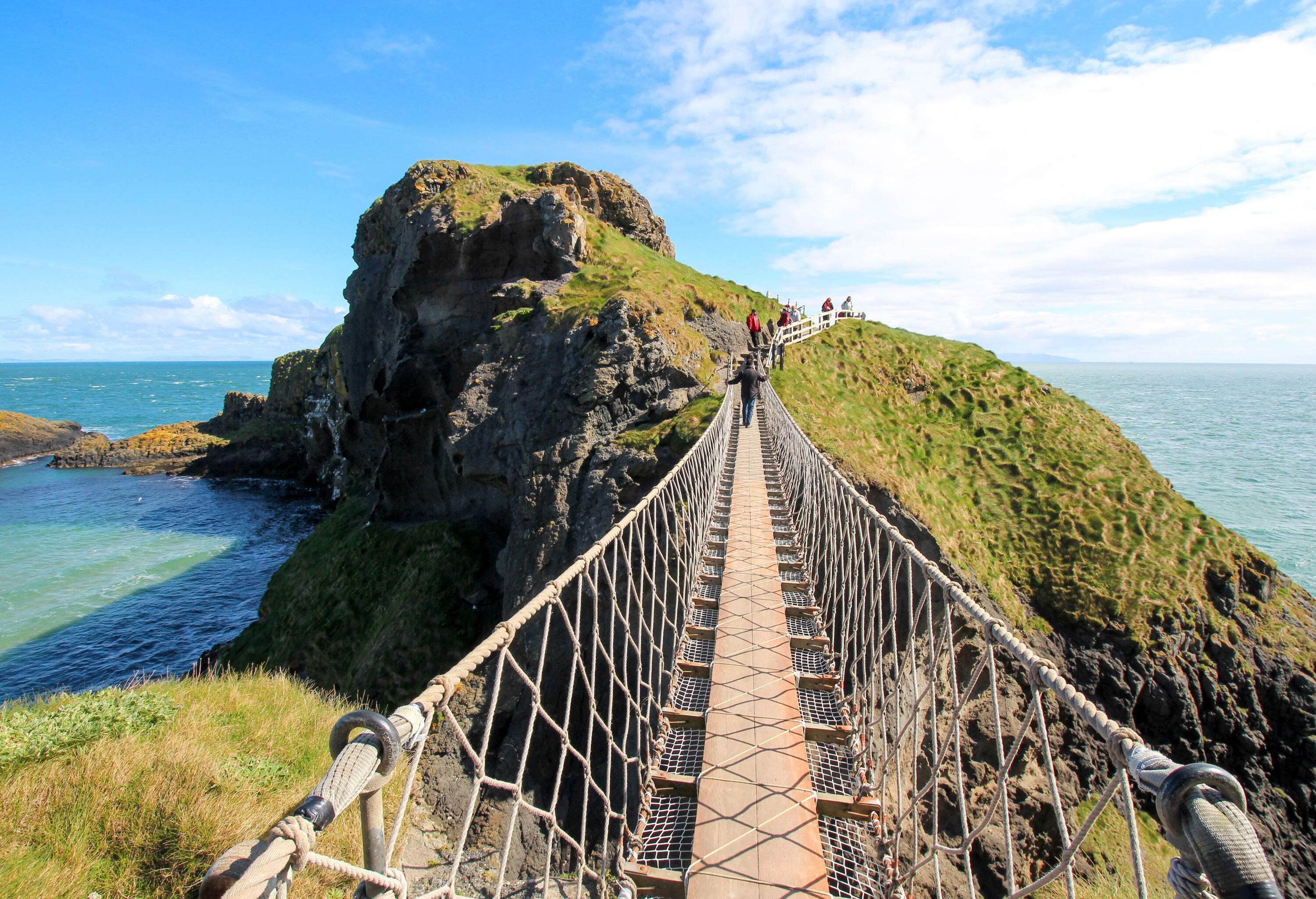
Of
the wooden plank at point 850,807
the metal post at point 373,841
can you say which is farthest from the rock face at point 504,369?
the metal post at point 373,841

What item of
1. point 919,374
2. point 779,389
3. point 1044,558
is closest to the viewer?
point 1044,558

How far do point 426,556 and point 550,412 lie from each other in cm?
592

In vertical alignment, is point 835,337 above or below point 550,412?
above

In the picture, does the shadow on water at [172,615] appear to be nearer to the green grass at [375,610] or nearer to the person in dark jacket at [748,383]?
the green grass at [375,610]

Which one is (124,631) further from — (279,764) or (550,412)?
(279,764)

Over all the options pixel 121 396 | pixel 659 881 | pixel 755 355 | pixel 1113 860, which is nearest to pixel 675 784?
pixel 659 881

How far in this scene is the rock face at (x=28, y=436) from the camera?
46.1 m

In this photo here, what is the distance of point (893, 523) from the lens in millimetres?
10984

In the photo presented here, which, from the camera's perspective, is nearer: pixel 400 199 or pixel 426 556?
pixel 426 556

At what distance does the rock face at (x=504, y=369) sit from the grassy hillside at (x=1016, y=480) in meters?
4.26

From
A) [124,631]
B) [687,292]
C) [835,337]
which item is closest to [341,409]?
[124,631]

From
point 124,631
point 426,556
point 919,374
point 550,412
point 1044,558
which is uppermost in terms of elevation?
point 919,374

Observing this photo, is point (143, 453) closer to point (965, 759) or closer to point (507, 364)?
point (507, 364)

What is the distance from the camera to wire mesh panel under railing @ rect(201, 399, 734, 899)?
1456 mm
